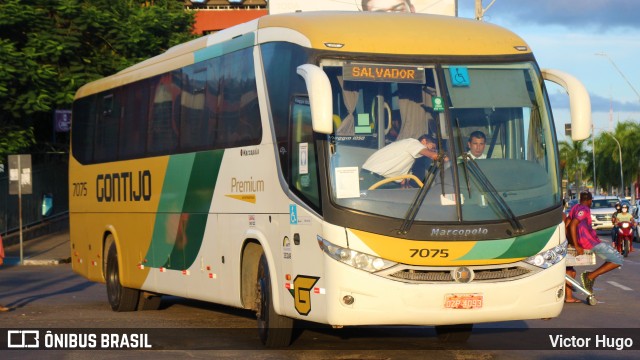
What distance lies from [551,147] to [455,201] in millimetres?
1336

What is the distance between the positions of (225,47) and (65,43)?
2735 cm

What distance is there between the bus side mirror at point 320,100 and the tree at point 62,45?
2819 cm

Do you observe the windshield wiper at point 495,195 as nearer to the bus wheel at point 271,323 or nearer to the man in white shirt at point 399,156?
the man in white shirt at point 399,156

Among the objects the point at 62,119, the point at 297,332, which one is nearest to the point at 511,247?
the point at 297,332

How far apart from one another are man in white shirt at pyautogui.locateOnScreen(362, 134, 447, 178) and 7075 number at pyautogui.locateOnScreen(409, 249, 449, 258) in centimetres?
73

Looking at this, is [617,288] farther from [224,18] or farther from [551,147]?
[224,18]

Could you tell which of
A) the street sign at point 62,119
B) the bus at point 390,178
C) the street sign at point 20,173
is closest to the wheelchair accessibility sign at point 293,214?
the bus at point 390,178

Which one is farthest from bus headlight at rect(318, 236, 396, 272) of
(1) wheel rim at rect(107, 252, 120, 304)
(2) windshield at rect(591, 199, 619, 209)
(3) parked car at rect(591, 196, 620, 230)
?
(2) windshield at rect(591, 199, 619, 209)

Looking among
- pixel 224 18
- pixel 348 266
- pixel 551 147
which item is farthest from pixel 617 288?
pixel 224 18

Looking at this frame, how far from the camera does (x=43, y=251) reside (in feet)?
134

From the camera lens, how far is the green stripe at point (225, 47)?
537 inches

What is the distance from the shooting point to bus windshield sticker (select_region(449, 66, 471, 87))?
38.4 ft

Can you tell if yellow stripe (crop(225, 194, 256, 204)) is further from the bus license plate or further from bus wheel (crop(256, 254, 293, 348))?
the bus license plate

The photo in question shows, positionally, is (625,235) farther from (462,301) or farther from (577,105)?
(462,301)
